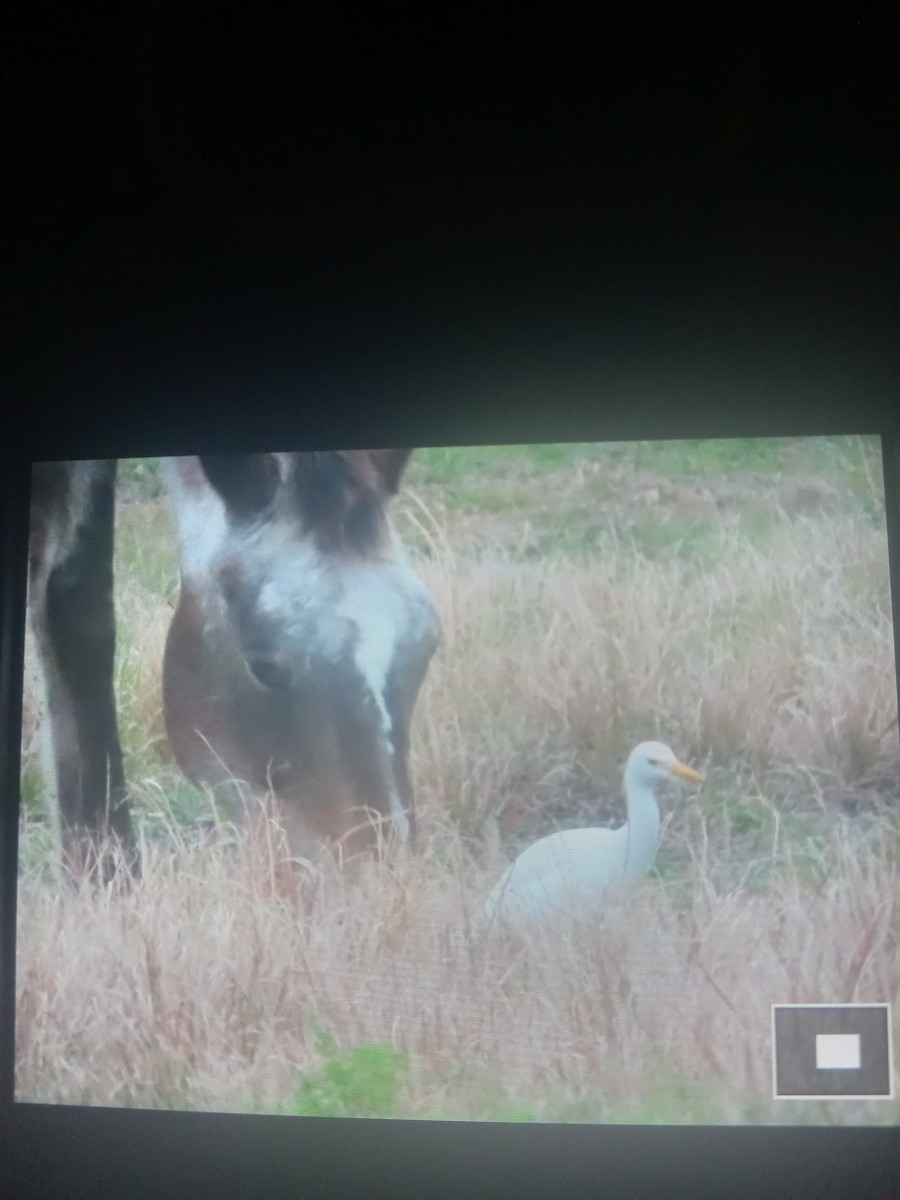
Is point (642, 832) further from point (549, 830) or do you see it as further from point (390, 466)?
point (390, 466)

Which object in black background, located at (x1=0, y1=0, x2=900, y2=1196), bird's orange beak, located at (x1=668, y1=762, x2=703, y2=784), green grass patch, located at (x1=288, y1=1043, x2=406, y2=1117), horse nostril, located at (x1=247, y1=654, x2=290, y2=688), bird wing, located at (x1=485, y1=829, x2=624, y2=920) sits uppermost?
black background, located at (x1=0, y1=0, x2=900, y2=1196)

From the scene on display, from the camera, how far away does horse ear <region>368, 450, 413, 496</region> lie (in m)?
1.75

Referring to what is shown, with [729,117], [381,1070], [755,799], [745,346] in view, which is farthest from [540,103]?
[381,1070]

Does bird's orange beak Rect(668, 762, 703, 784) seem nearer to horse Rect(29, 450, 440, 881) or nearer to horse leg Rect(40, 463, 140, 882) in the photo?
horse Rect(29, 450, 440, 881)

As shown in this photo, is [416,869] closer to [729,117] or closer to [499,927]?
[499,927]

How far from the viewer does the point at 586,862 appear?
1.62 metres

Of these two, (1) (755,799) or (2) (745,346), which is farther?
(2) (745,346)

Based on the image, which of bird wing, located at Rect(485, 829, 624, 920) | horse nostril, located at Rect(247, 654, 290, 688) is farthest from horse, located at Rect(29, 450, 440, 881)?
bird wing, located at Rect(485, 829, 624, 920)

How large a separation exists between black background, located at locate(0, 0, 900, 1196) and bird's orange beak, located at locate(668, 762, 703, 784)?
536 millimetres

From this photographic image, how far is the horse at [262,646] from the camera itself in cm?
169

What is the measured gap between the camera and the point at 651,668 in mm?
1663

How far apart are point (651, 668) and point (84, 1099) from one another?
3.71 feet

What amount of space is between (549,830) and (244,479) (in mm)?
764

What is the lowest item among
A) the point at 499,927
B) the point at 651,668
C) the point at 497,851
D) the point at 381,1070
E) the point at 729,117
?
the point at 381,1070
